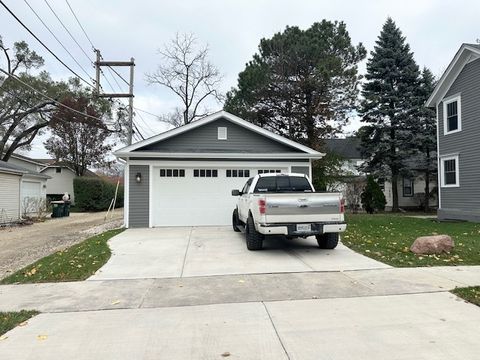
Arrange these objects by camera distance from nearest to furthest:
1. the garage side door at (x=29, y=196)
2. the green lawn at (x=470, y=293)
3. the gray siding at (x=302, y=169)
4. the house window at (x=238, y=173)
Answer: the green lawn at (x=470, y=293) → the house window at (x=238, y=173) → the gray siding at (x=302, y=169) → the garage side door at (x=29, y=196)

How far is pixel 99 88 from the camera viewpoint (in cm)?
2323

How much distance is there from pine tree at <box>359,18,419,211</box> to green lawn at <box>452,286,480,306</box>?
21.3 m

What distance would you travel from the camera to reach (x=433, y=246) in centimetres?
880

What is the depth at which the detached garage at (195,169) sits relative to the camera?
48.6ft

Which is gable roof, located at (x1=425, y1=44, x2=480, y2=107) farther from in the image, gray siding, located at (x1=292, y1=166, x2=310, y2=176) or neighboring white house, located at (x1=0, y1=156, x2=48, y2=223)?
neighboring white house, located at (x1=0, y1=156, x2=48, y2=223)

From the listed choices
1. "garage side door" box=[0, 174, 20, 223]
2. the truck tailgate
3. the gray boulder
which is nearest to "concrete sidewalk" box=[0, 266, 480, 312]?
the gray boulder

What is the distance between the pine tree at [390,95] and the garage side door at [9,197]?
2137 cm

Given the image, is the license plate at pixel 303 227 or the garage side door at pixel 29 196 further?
the garage side door at pixel 29 196

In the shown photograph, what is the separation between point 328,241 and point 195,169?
7082 millimetres

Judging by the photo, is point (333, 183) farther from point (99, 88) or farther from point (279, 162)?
point (99, 88)

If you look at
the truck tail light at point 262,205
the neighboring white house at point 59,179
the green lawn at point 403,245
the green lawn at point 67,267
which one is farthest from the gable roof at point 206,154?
the neighboring white house at point 59,179

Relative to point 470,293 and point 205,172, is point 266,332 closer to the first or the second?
point 470,293

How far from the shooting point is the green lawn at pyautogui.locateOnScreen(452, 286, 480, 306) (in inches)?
212

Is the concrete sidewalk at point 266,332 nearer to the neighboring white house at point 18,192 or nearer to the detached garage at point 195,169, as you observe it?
the detached garage at point 195,169
